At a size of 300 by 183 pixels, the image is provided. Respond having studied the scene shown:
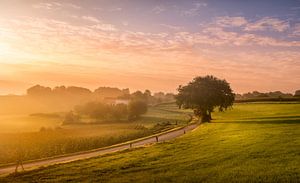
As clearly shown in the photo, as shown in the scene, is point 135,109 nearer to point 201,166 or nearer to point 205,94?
point 205,94

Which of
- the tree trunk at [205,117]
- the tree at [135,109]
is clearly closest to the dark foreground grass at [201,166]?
the tree trunk at [205,117]

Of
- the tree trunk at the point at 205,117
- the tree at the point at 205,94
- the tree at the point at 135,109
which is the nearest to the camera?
the tree at the point at 205,94

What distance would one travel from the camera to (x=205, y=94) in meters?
92.2

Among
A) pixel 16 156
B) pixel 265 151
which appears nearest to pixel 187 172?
pixel 265 151

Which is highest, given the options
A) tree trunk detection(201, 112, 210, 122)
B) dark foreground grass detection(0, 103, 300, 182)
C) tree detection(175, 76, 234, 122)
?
tree detection(175, 76, 234, 122)

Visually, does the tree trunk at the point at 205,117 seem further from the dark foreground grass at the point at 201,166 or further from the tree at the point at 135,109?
the dark foreground grass at the point at 201,166

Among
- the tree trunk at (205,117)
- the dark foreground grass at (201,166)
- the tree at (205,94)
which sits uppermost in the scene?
the tree at (205,94)

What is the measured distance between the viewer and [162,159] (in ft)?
116

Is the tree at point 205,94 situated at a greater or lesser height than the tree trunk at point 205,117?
greater

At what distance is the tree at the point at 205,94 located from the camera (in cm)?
9234

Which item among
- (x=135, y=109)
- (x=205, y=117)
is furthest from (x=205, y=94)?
(x=135, y=109)

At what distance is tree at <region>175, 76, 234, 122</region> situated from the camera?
92344 mm

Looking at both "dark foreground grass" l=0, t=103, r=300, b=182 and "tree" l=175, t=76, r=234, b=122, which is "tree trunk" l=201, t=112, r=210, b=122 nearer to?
"tree" l=175, t=76, r=234, b=122

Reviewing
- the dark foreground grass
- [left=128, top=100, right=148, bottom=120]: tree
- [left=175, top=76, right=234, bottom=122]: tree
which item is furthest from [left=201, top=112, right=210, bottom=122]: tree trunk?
the dark foreground grass
